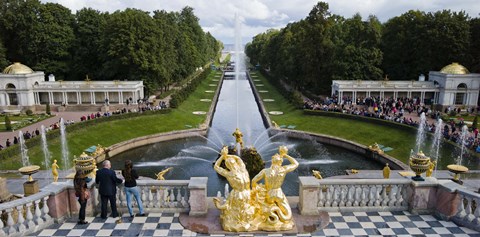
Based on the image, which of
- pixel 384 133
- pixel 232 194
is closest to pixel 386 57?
pixel 384 133

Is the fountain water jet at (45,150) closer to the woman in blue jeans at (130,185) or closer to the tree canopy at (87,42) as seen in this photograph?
the woman in blue jeans at (130,185)

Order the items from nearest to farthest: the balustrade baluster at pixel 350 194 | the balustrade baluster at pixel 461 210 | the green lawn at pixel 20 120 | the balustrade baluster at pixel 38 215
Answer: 1. the balustrade baluster at pixel 38 215
2. the balustrade baluster at pixel 461 210
3. the balustrade baluster at pixel 350 194
4. the green lawn at pixel 20 120

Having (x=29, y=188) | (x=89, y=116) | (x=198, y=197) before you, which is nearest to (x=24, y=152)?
(x=89, y=116)

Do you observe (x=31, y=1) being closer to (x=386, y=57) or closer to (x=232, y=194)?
(x=386, y=57)

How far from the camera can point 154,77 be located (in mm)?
61781

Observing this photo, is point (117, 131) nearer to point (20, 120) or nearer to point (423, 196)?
point (20, 120)

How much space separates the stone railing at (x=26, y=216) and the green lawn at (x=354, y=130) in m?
28.6

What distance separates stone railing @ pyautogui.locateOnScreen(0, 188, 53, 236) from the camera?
11602 mm

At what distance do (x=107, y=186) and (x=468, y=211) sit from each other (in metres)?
12.1

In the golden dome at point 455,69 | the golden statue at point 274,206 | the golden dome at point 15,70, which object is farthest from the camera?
the golden dome at point 15,70

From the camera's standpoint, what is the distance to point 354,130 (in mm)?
42219

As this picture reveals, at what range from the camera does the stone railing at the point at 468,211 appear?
40.2ft

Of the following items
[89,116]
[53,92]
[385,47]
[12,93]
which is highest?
[385,47]

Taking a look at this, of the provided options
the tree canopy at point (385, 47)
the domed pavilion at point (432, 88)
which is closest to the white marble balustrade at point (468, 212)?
the domed pavilion at point (432, 88)
